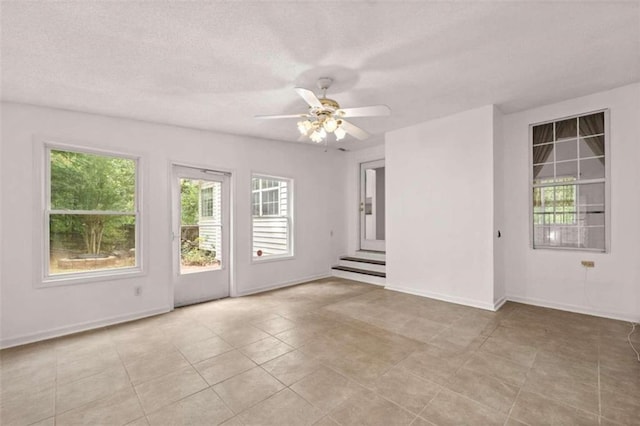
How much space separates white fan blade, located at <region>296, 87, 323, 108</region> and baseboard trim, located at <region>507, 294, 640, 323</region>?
402 cm

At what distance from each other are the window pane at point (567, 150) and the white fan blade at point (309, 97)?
3561 mm

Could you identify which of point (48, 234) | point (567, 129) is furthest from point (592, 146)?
point (48, 234)

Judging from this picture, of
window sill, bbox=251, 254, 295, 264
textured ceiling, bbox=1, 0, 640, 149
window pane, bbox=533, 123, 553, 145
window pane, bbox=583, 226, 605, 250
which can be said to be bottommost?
window sill, bbox=251, 254, 295, 264

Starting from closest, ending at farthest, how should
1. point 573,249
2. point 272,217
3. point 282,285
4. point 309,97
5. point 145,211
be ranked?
1. point 309,97
2. point 573,249
3. point 145,211
4. point 282,285
5. point 272,217

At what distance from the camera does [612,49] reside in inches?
105

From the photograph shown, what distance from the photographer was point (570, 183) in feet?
13.1

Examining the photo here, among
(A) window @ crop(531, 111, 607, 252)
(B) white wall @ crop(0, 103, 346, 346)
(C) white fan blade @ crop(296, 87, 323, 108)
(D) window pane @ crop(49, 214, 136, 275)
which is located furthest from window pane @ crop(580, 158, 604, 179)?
(D) window pane @ crop(49, 214, 136, 275)

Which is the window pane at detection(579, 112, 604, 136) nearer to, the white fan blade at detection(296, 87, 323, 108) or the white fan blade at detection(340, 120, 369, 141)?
the white fan blade at detection(340, 120, 369, 141)

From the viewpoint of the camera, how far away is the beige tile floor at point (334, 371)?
2008 mm

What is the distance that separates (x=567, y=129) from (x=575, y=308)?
242 centimetres

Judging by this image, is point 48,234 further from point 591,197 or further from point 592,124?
point 592,124

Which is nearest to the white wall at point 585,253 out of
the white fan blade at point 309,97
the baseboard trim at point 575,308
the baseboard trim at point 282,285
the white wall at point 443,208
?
the baseboard trim at point 575,308

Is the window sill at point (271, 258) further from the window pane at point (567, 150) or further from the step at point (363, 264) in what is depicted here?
the window pane at point (567, 150)

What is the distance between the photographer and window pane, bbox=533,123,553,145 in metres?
4.16
